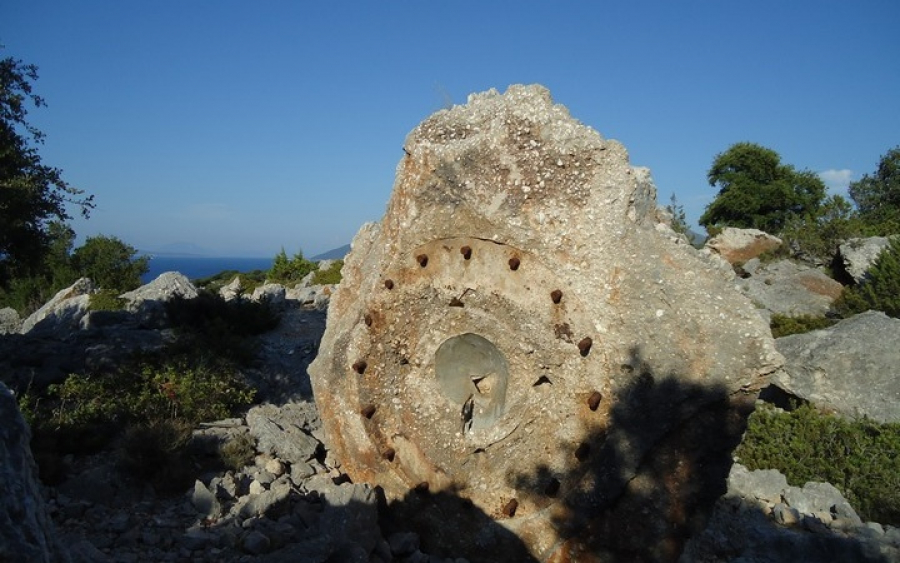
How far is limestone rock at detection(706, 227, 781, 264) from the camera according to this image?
2638 cm

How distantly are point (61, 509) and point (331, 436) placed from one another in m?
2.30

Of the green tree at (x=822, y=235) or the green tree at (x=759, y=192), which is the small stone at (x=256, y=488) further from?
the green tree at (x=759, y=192)

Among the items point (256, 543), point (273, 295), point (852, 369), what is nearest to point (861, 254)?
point (852, 369)

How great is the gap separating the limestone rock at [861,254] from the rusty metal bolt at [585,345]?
676 inches

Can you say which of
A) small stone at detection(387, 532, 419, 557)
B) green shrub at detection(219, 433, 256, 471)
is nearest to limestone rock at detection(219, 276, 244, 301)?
green shrub at detection(219, 433, 256, 471)

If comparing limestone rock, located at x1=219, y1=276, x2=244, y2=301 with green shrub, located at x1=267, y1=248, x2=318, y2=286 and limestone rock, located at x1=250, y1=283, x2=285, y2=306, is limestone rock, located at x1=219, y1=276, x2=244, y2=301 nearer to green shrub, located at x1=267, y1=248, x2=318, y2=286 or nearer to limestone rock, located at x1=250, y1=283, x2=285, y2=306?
limestone rock, located at x1=250, y1=283, x2=285, y2=306

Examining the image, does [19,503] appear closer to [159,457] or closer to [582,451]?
[159,457]

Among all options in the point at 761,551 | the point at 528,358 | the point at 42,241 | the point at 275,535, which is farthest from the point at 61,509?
the point at 42,241

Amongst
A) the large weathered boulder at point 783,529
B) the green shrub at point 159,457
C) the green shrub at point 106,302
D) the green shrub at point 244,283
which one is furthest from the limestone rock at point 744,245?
the green shrub at point 159,457

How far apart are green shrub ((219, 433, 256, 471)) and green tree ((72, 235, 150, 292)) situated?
81.1ft

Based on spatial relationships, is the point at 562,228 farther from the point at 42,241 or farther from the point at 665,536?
the point at 42,241

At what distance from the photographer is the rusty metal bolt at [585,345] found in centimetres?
539

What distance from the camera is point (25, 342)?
11.1 meters

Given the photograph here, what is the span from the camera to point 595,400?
211 inches
